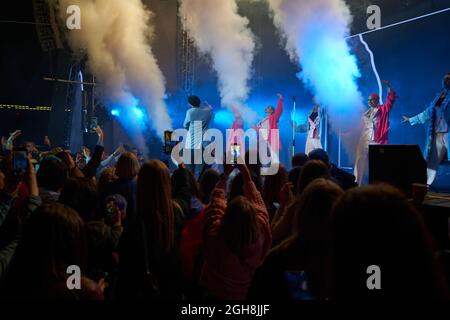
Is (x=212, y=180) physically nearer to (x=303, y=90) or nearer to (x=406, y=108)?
(x=406, y=108)

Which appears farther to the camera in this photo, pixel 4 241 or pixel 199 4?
pixel 199 4

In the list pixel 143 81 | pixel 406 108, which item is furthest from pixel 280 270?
pixel 143 81

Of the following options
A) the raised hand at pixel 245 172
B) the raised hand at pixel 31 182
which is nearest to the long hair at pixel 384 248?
the raised hand at pixel 245 172

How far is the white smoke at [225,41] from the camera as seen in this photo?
11.3 m

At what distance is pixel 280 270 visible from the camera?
1459mm

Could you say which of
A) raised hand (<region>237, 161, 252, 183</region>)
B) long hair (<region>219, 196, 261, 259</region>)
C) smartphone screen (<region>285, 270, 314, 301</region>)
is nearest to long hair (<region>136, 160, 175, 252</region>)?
long hair (<region>219, 196, 261, 259</region>)

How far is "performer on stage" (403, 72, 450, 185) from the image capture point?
6.81 meters

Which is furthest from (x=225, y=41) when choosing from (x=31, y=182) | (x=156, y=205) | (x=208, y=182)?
(x=156, y=205)

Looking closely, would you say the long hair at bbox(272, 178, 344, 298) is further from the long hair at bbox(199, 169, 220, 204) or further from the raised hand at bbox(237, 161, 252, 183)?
the long hair at bbox(199, 169, 220, 204)

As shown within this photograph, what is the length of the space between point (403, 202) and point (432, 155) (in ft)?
22.5

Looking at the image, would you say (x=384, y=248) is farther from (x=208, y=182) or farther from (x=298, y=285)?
(x=208, y=182)

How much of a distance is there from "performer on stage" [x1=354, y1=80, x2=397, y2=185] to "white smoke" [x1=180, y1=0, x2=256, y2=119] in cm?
450

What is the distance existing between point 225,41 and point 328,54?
3210 millimetres

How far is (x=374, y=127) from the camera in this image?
26.7 feet
